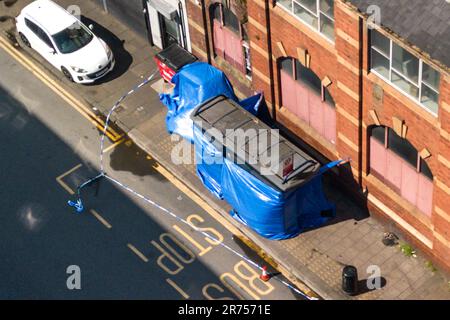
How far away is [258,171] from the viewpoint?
29.8 meters

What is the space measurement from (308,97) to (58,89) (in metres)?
11.5

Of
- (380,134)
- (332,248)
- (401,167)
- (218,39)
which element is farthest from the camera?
(218,39)

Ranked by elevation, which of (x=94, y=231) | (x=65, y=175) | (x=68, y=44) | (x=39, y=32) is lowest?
(x=65, y=175)

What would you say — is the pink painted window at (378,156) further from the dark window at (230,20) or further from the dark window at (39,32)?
the dark window at (39,32)

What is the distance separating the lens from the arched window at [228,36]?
33.4m

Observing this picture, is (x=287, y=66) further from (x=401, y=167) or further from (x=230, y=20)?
(x=401, y=167)

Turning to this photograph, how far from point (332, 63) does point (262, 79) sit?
469cm

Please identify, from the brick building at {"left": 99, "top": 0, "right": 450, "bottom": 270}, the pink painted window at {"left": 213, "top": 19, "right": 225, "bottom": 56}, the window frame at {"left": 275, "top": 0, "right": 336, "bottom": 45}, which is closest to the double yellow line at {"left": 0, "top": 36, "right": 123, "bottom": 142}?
the pink painted window at {"left": 213, "top": 19, "right": 225, "bottom": 56}

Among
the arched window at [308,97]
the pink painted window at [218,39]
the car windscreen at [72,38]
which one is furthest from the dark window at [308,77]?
the car windscreen at [72,38]

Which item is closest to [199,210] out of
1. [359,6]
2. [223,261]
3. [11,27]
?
[223,261]

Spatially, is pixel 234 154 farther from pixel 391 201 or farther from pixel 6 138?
pixel 6 138

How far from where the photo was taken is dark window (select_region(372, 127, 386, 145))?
95.0 ft

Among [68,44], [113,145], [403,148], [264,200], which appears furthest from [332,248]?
[68,44]

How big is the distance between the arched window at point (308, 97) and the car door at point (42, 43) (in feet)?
34.5
